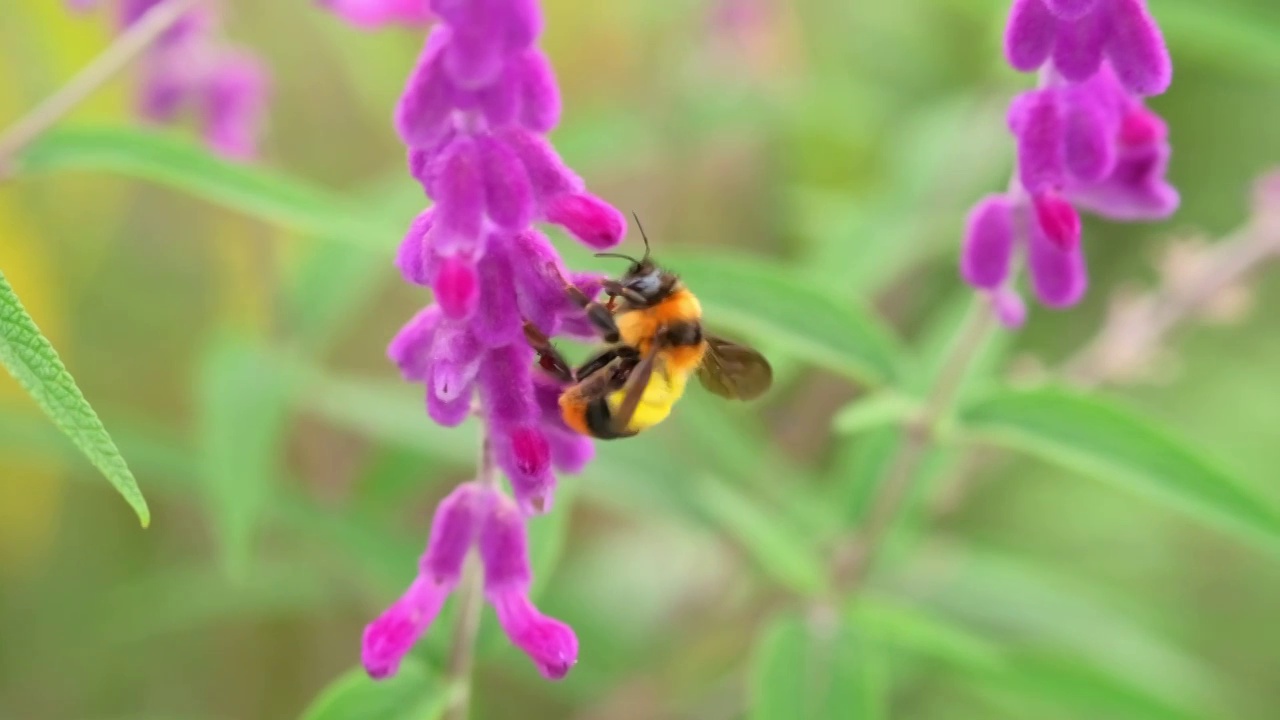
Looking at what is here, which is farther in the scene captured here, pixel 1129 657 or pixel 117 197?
pixel 117 197

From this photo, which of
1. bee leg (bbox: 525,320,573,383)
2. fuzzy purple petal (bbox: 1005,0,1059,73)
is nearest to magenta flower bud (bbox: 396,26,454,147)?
bee leg (bbox: 525,320,573,383)

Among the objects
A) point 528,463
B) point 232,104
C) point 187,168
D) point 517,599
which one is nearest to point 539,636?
point 517,599

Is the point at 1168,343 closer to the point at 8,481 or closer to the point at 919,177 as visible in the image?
the point at 919,177

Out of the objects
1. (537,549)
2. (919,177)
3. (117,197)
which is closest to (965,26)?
(919,177)

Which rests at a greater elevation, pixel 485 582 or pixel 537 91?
pixel 537 91

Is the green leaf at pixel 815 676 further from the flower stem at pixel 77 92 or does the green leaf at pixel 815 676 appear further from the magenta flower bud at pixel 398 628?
the flower stem at pixel 77 92

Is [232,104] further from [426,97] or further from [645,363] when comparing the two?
[426,97]
